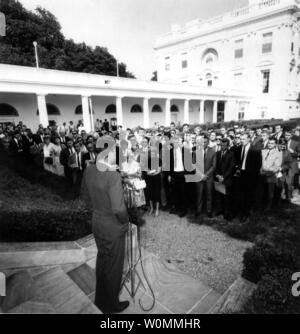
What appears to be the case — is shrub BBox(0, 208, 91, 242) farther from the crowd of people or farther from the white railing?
the white railing

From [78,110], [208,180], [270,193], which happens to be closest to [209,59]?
[78,110]

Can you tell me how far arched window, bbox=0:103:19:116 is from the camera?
1568cm

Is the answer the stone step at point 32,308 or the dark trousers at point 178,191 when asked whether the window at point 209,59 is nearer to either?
the dark trousers at point 178,191

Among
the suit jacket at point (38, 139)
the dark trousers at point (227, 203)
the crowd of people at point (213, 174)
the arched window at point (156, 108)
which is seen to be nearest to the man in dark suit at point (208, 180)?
the crowd of people at point (213, 174)

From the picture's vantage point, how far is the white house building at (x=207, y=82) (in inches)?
714

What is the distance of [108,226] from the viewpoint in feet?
8.73

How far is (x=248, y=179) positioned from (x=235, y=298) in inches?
142

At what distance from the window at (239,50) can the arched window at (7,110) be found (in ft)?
109

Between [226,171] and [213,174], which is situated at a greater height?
[226,171]

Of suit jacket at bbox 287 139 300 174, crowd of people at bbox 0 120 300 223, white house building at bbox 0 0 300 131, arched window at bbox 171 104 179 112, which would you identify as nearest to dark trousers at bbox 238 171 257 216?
crowd of people at bbox 0 120 300 223

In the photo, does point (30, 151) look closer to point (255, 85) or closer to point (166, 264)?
point (166, 264)

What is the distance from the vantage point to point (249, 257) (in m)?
2.99

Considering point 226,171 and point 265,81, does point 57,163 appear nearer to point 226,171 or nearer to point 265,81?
point 226,171
